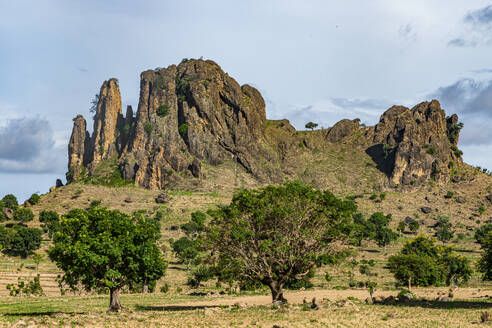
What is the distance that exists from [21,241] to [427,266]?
292 feet

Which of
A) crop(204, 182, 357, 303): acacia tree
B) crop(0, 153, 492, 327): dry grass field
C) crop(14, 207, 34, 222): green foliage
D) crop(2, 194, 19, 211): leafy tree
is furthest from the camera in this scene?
crop(2, 194, 19, 211): leafy tree

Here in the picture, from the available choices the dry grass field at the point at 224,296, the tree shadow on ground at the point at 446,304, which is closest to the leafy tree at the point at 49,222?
the dry grass field at the point at 224,296

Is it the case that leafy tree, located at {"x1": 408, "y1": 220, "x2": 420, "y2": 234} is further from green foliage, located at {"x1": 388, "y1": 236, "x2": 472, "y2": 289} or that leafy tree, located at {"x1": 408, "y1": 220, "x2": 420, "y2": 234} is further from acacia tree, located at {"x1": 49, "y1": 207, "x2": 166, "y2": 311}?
acacia tree, located at {"x1": 49, "y1": 207, "x2": 166, "y2": 311}

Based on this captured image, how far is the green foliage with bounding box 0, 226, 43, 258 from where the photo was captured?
10738 cm

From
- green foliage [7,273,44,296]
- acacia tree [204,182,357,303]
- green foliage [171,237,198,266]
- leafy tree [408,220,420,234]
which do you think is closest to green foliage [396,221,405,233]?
leafy tree [408,220,420,234]

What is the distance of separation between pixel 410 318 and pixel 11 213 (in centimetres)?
13996

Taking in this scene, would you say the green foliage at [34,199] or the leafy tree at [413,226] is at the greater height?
the green foliage at [34,199]

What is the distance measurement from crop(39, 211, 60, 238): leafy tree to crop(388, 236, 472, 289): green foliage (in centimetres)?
9207

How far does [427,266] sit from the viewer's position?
8256 cm

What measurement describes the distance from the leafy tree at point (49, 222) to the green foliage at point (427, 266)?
302 feet

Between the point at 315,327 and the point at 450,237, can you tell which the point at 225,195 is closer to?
the point at 450,237

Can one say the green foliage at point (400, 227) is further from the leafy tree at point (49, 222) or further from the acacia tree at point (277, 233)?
the acacia tree at point (277, 233)

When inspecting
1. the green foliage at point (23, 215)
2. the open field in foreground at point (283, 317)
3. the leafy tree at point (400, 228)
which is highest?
the green foliage at point (23, 215)

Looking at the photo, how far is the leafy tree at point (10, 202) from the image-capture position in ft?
502
